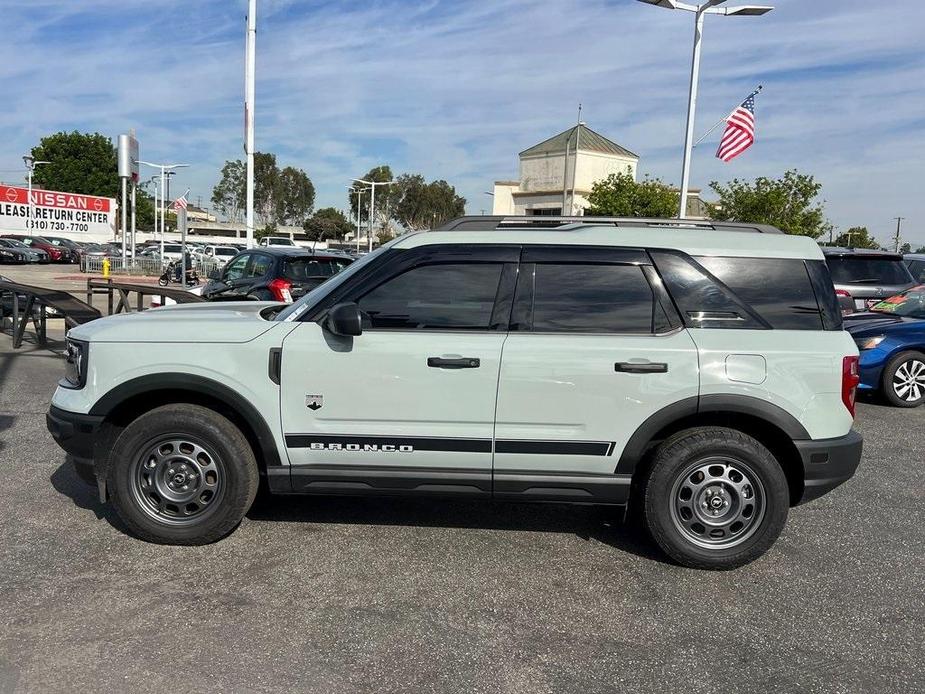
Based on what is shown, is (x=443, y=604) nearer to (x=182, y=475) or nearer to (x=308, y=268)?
(x=182, y=475)

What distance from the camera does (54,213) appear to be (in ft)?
148

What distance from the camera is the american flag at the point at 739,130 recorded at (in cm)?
1725

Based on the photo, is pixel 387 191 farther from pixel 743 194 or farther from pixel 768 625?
pixel 768 625

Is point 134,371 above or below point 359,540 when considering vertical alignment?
above

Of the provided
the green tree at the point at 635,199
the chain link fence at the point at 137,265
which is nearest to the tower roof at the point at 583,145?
the green tree at the point at 635,199

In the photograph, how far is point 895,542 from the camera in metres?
4.33

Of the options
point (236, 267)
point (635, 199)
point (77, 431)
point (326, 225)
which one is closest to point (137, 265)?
point (635, 199)

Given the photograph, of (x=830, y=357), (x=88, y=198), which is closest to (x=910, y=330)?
(x=830, y=357)

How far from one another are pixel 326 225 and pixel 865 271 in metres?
70.6

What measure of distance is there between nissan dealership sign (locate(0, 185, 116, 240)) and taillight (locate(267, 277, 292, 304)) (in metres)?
41.7

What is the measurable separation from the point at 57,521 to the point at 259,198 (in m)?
83.4

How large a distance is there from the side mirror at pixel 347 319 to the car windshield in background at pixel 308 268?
6.58 m

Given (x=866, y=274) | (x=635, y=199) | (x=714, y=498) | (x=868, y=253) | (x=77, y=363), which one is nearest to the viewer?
(x=714, y=498)

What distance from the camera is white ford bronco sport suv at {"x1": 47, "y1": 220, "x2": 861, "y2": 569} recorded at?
372 centimetres
